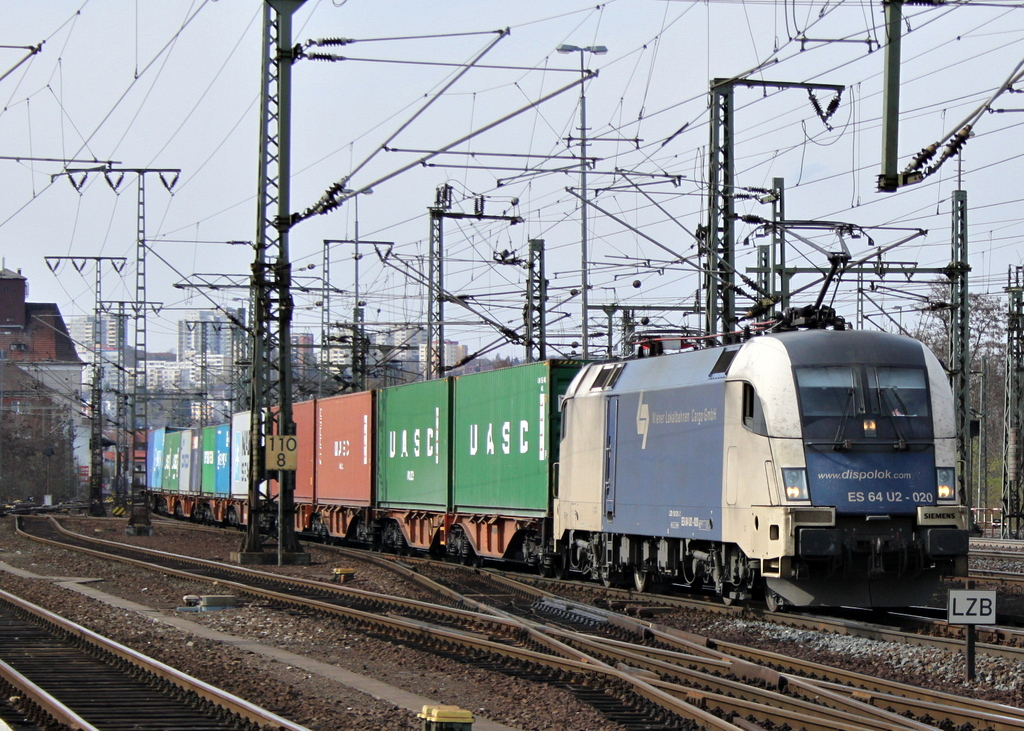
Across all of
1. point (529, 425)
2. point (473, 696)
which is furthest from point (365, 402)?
point (473, 696)

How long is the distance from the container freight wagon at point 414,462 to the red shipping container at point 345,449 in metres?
0.66

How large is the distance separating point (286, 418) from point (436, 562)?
4.67 meters

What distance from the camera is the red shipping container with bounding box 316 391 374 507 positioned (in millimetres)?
31594

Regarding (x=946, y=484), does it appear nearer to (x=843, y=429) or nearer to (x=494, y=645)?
(x=843, y=429)

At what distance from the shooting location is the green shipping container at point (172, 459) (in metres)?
56.0

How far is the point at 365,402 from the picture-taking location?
105ft

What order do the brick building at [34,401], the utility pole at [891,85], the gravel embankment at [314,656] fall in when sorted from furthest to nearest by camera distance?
the brick building at [34,401], the utility pole at [891,85], the gravel embankment at [314,656]

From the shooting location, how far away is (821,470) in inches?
575

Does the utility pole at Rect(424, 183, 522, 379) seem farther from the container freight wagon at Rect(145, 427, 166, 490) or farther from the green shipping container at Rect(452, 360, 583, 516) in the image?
the container freight wagon at Rect(145, 427, 166, 490)

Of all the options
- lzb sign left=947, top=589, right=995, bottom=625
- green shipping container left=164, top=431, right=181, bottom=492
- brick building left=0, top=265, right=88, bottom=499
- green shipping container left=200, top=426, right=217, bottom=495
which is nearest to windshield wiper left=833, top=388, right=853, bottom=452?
lzb sign left=947, top=589, right=995, bottom=625

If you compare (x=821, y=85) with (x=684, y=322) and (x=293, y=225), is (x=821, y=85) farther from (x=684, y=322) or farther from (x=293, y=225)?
(x=684, y=322)

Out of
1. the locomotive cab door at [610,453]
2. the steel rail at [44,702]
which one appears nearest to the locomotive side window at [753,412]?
the locomotive cab door at [610,453]

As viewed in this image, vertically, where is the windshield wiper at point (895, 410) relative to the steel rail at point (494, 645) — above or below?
above

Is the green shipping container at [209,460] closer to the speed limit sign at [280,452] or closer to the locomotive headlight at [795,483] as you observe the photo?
the speed limit sign at [280,452]
